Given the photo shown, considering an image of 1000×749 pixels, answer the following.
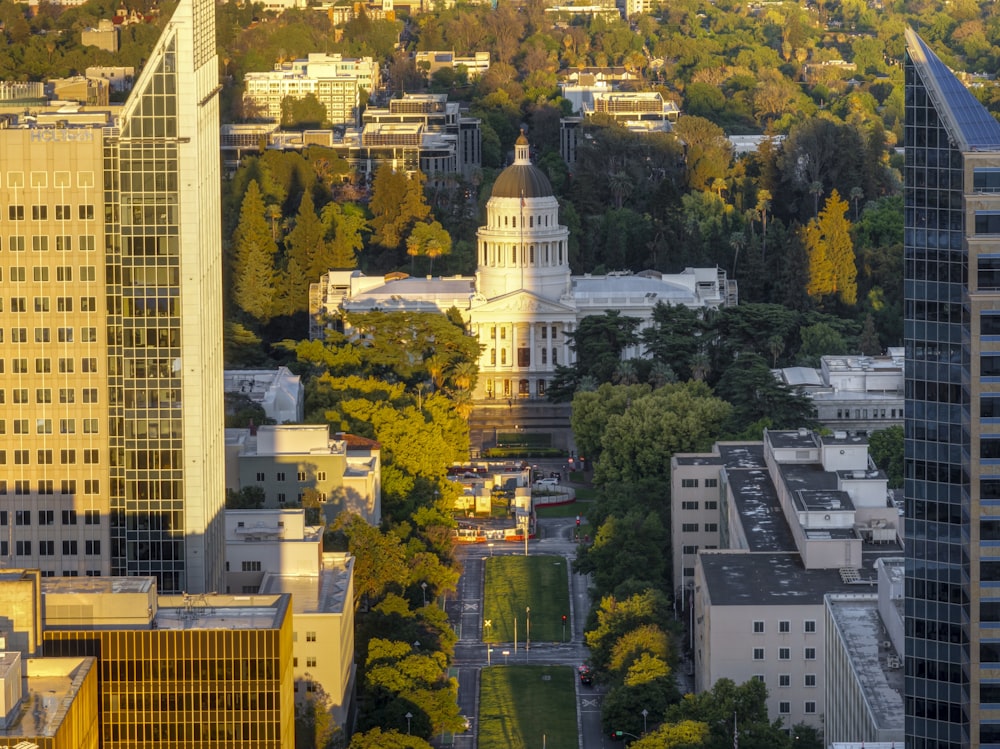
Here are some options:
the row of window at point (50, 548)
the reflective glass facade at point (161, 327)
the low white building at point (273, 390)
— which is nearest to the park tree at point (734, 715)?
the reflective glass facade at point (161, 327)

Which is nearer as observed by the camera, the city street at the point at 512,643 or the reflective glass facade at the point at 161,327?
the reflective glass facade at the point at 161,327

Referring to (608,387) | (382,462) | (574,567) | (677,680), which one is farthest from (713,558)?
(608,387)

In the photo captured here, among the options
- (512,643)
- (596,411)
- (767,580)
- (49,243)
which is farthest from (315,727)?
(596,411)

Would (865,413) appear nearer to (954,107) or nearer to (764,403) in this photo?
(764,403)

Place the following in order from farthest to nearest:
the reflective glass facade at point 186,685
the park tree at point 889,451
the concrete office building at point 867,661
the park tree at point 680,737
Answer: the park tree at point 889,451
the park tree at point 680,737
the concrete office building at point 867,661
the reflective glass facade at point 186,685

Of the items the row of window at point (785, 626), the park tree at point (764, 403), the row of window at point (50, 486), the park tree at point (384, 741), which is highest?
the park tree at point (764, 403)

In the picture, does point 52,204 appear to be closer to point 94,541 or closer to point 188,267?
point 188,267

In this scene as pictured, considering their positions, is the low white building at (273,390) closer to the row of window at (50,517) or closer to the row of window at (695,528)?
the row of window at (695,528)
